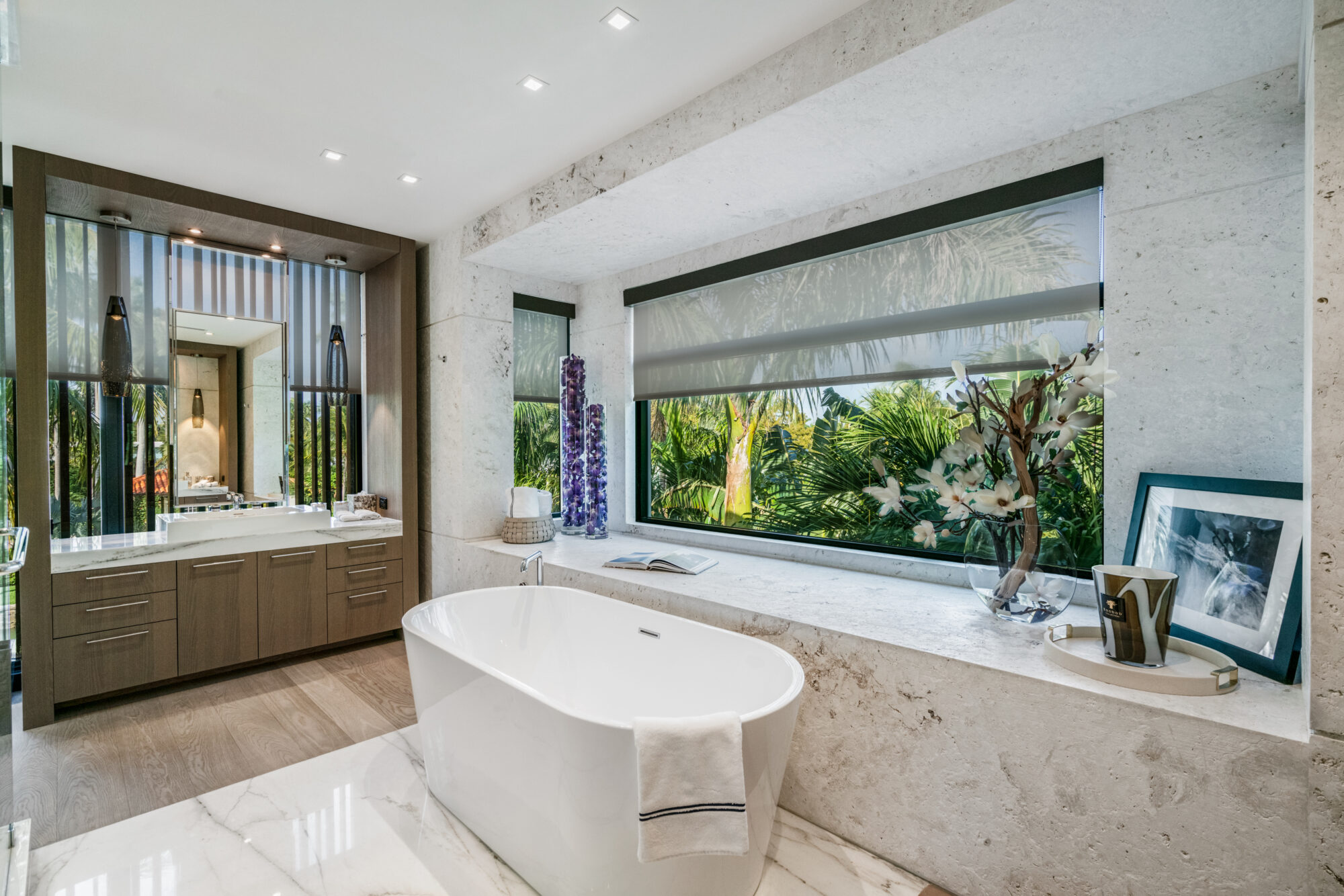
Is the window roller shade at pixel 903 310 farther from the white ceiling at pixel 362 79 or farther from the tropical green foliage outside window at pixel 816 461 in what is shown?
the white ceiling at pixel 362 79

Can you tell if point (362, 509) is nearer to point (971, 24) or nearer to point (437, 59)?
point (437, 59)

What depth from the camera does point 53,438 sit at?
10.2 ft

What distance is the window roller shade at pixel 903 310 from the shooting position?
2271 millimetres

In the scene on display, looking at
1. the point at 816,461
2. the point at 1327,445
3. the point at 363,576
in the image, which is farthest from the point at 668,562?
the point at 1327,445

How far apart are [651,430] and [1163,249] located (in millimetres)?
2682

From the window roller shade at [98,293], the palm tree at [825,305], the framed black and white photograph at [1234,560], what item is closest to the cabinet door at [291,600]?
the window roller shade at [98,293]

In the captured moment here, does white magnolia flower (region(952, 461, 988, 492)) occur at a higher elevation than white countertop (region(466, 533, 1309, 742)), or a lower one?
higher

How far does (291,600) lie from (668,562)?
2.22 m

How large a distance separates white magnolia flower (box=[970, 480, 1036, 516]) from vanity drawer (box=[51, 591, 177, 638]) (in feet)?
12.1

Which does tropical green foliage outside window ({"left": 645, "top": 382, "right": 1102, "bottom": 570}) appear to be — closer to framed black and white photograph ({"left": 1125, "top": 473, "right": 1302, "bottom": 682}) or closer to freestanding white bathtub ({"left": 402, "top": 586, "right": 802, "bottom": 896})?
framed black and white photograph ({"left": 1125, "top": 473, "right": 1302, "bottom": 682})

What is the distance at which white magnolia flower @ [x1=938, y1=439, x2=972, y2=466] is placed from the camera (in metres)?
2.04

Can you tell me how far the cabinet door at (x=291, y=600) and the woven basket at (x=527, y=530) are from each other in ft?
3.48

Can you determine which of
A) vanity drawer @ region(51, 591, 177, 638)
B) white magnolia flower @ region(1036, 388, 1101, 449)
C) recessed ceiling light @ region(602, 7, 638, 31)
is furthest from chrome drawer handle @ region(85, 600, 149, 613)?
white magnolia flower @ region(1036, 388, 1101, 449)

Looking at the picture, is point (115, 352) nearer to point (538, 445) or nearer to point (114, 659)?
point (114, 659)
